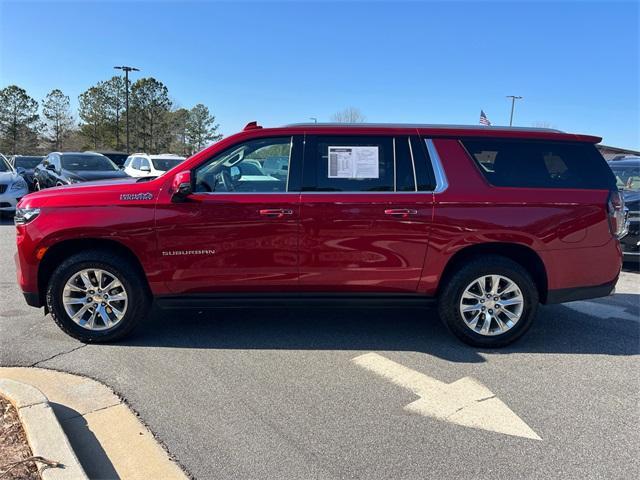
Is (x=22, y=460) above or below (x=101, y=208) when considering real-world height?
below

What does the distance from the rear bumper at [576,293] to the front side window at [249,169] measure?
102 inches

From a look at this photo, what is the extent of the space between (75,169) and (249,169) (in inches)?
463

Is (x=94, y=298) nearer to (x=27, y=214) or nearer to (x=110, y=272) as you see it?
(x=110, y=272)

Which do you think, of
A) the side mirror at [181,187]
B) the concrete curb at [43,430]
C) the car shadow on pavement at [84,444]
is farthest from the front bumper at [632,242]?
the concrete curb at [43,430]

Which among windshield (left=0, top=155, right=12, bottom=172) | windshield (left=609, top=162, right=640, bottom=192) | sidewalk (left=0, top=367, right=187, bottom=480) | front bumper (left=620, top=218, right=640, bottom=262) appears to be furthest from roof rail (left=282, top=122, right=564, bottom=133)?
windshield (left=0, top=155, right=12, bottom=172)

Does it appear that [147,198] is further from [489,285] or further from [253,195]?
[489,285]

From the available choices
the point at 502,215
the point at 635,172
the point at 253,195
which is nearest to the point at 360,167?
the point at 253,195

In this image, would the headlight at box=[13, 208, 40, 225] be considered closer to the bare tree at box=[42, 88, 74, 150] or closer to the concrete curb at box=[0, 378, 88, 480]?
the concrete curb at box=[0, 378, 88, 480]

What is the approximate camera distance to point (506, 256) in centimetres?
442

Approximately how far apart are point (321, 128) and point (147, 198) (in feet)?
5.36

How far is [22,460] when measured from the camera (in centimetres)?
250

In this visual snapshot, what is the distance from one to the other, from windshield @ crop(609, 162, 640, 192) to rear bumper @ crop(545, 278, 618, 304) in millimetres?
5402

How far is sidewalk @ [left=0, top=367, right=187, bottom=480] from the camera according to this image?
2617 millimetres

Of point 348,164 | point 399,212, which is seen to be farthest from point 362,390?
point 348,164
